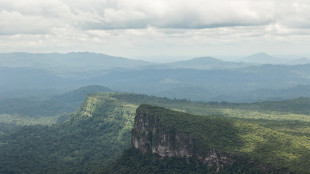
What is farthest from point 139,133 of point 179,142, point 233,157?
point 233,157

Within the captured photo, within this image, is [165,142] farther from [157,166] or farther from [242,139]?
[242,139]

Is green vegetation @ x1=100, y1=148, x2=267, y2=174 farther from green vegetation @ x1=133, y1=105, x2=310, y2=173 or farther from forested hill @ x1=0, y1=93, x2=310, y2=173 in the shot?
forested hill @ x1=0, y1=93, x2=310, y2=173

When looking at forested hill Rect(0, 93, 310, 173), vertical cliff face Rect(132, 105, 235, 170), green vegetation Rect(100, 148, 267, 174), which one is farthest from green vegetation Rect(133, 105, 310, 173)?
green vegetation Rect(100, 148, 267, 174)

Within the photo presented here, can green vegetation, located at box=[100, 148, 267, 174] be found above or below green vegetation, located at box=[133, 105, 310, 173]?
below

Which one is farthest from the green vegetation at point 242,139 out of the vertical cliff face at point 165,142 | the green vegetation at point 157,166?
the green vegetation at point 157,166

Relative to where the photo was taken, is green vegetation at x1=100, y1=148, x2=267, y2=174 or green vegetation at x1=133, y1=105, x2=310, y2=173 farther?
green vegetation at x1=100, y1=148, x2=267, y2=174

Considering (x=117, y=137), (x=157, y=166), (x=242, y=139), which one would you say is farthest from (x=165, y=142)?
(x=117, y=137)
